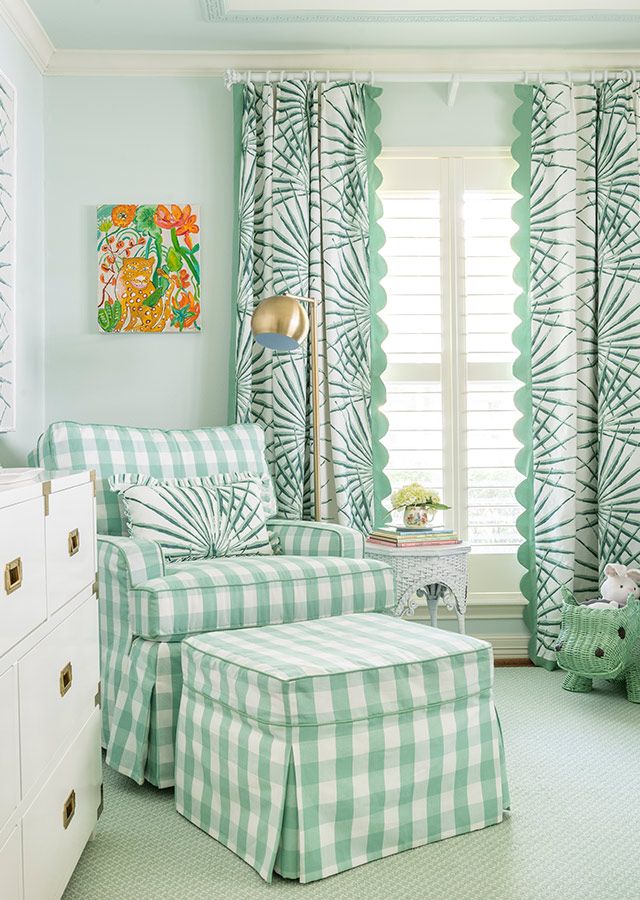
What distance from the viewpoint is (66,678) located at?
70.9 inches

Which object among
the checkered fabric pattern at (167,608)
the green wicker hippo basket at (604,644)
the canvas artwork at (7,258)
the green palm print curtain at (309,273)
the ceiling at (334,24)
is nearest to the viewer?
the checkered fabric pattern at (167,608)

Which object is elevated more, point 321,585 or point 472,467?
point 472,467

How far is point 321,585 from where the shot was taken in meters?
2.66

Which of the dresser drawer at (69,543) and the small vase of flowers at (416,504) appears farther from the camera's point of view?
the small vase of flowers at (416,504)

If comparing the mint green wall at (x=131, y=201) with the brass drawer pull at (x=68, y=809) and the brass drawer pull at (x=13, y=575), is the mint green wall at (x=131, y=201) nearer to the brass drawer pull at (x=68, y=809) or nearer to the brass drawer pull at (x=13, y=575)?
the brass drawer pull at (x=68, y=809)

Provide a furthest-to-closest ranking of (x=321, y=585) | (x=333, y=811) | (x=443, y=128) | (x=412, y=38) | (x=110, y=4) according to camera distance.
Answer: (x=443, y=128) < (x=412, y=38) < (x=110, y=4) < (x=321, y=585) < (x=333, y=811)

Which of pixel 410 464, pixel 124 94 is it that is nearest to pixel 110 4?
pixel 124 94

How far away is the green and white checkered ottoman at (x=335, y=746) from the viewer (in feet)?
6.25

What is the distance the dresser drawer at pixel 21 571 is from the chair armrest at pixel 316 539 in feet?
4.58

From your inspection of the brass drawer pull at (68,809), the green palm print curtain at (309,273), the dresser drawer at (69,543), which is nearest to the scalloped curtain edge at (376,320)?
the green palm print curtain at (309,273)

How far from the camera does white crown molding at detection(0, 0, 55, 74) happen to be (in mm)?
3162

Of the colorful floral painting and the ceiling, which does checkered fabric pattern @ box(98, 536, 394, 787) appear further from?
the ceiling

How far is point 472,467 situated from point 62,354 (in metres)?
1.76

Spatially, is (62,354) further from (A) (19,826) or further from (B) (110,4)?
(A) (19,826)
